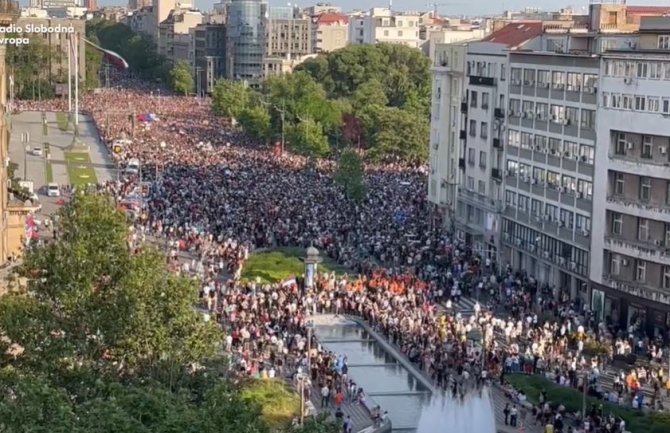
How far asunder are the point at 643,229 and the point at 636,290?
8.18 ft

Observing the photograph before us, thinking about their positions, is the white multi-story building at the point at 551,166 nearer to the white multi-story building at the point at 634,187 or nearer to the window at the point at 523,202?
the window at the point at 523,202

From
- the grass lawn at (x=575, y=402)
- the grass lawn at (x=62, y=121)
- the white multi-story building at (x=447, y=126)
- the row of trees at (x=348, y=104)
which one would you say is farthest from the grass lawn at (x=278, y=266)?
the grass lawn at (x=62, y=121)

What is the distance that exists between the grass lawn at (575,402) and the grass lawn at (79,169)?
5165cm

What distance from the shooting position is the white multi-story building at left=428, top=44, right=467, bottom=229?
75562 millimetres

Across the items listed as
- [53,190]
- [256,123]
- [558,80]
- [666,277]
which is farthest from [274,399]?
[256,123]

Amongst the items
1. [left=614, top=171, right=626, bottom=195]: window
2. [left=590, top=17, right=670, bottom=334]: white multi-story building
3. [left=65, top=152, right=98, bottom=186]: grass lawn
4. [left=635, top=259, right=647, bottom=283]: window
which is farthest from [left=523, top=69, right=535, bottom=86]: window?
[left=65, top=152, right=98, bottom=186]: grass lawn

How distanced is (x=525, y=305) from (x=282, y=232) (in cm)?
1763

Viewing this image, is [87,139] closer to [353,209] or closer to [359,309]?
[353,209]

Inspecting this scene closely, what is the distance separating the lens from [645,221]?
5166 centimetres

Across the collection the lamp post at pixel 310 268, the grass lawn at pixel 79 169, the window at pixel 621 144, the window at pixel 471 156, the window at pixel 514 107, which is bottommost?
the grass lawn at pixel 79 169

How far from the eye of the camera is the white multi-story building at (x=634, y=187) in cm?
5053

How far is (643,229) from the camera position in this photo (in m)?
51.8

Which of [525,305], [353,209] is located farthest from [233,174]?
[525,305]

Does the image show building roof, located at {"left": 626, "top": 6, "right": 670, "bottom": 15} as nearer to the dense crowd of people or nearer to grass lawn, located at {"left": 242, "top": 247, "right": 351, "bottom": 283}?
the dense crowd of people
